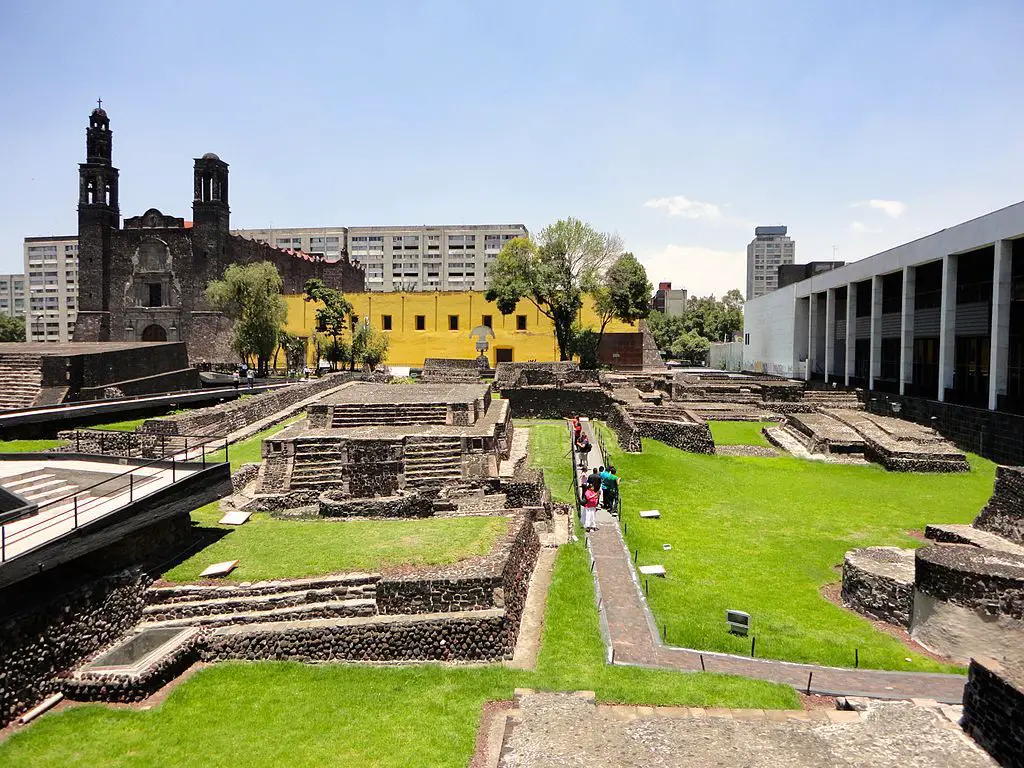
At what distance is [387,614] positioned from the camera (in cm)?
1015

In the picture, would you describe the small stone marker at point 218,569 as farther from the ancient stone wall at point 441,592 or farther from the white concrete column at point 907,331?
the white concrete column at point 907,331

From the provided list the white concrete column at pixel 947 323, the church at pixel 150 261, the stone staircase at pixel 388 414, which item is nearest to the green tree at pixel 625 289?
the white concrete column at pixel 947 323

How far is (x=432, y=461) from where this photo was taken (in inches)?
726

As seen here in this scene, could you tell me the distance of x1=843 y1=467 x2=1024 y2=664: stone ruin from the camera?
9.63m

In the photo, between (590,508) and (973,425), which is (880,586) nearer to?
(590,508)

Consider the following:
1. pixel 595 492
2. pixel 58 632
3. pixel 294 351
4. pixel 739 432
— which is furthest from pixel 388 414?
pixel 294 351

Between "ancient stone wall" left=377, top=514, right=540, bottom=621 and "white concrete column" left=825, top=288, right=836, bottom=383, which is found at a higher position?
"white concrete column" left=825, top=288, right=836, bottom=383

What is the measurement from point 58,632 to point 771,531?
13528mm

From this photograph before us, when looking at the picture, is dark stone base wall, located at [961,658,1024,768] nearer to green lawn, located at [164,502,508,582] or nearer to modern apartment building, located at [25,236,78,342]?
green lawn, located at [164,502,508,582]

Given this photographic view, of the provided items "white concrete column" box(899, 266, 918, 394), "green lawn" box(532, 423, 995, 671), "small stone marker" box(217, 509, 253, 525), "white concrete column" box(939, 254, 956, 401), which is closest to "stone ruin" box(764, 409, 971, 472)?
"green lawn" box(532, 423, 995, 671)

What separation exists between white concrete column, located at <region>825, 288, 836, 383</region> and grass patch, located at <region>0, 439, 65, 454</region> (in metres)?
37.8

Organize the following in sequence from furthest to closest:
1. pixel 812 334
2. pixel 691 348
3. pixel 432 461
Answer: pixel 691 348
pixel 812 334
pixel 432 461

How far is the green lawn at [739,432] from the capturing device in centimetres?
2670

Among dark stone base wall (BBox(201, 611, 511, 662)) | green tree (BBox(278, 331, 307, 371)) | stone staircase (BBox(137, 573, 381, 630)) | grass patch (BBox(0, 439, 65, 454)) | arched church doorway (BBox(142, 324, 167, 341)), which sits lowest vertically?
dark stone base wall (BBox(201, 611, 511, 662))
